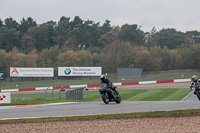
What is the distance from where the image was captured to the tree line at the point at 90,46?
294 ft

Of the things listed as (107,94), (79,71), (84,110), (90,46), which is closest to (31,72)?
(79,71)

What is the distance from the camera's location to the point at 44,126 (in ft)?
44.0

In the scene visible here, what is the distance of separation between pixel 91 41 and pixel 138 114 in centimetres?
12410

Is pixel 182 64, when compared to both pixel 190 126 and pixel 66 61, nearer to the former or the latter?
pixel 66 61

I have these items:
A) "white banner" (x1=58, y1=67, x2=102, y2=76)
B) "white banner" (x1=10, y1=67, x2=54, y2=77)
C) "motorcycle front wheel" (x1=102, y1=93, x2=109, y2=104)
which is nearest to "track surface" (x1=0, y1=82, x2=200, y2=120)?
"motorcycle front wheel" (x1=102, y1=93, x2=109, y2=104)

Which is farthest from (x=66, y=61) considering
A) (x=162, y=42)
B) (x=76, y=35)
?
(x=162, y=42)

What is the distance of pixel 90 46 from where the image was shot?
13700cm

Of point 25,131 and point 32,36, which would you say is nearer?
point 25,131

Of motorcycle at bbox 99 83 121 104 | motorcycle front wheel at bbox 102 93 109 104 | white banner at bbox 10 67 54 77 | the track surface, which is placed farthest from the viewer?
white banner at bbox 10 67 54 77

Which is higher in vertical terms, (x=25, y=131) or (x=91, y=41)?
(x=91, y=41)

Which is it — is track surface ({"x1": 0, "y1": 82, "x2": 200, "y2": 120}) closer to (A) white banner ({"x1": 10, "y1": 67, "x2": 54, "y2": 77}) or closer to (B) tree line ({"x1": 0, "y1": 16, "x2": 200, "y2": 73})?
(A) white banner ({"x1": 10, "y1": 67, "x2": 54, "y2": 77})

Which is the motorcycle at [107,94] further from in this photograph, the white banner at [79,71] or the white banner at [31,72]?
the white banner at [31,72]

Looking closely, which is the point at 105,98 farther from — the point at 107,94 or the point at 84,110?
the point at 84,110

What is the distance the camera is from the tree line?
89.5m
